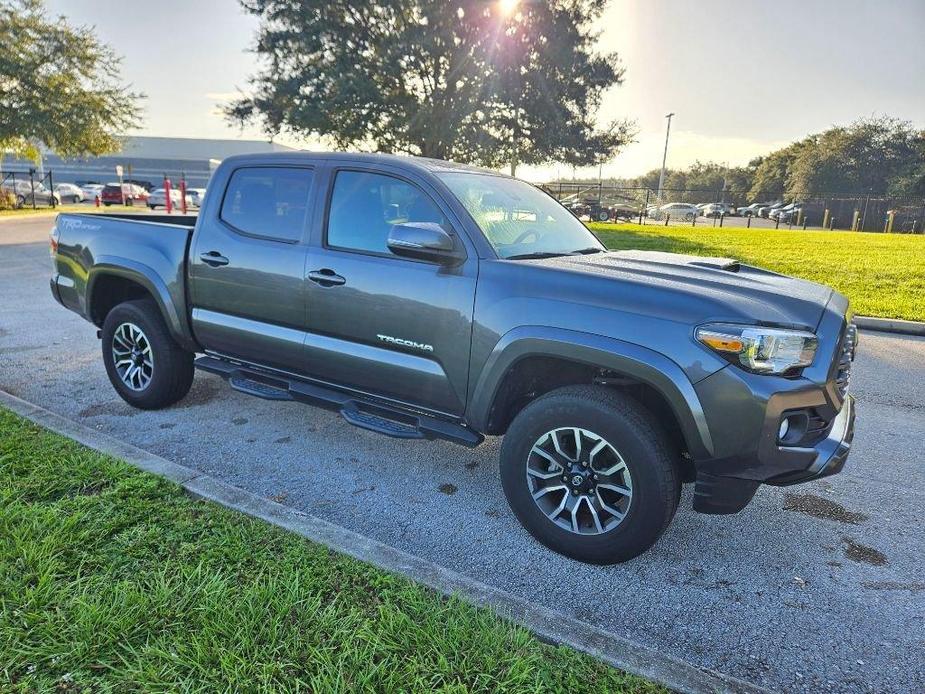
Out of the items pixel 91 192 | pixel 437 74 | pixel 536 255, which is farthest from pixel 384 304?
pixel 91 192

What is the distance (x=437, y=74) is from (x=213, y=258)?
18855 mm

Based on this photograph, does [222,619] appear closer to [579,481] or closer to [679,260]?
[579,481]

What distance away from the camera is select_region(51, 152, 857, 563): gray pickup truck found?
2.54 metres

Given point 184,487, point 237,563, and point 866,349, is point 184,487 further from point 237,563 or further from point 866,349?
point 866,349

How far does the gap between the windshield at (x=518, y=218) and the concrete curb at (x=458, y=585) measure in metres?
1.60

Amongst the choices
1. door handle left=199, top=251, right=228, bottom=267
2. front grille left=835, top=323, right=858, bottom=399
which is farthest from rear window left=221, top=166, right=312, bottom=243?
front grille left=835, top=323, right=858, bottom=399

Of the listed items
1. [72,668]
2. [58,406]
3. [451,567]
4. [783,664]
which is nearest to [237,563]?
[72,668]

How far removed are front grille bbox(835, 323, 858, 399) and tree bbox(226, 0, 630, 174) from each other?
18.4 meters

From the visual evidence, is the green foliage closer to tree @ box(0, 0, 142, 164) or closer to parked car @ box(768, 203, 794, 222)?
parked car @ box(768, 203, 794, 222)

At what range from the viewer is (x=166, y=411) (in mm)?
4578

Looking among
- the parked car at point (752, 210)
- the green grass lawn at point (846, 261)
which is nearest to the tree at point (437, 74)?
the green grass lawn at point (846, 261)

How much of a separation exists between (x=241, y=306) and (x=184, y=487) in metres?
1.28

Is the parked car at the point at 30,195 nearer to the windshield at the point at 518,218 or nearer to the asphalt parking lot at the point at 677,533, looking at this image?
the asphalt parking lot at the point at 677,533

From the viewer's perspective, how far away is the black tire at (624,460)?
8.59 ft
